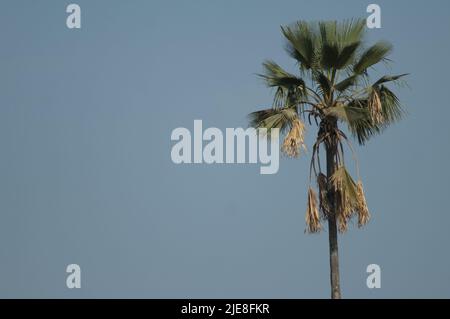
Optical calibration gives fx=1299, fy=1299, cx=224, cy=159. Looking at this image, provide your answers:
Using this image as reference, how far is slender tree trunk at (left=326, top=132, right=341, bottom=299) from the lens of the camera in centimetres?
2533

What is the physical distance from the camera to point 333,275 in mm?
25406

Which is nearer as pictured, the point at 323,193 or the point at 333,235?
the point at 333,235

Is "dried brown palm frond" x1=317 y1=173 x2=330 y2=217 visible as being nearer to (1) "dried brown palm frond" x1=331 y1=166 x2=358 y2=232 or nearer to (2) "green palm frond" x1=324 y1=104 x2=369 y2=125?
(1) "dried brown palm frond" x1=331 y1=166 x2=358 y2=232

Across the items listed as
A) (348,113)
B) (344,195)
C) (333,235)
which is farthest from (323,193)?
(348,113)

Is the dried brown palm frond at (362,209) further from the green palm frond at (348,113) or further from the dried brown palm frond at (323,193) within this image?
the green palm frond at (348,113)

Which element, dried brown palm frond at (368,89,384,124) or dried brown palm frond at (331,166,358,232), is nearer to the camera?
dried brown palm frond at (331,166,358,232)

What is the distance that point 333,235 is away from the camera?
25578 millimetres

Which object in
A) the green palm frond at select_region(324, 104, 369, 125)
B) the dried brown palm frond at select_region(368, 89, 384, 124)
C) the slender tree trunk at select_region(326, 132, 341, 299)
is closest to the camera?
the slender tree trunk at select_region(326, 132, 341, 299)

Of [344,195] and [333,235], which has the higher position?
[344,195]

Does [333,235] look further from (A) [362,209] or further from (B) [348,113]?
(B) [348,113]
